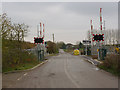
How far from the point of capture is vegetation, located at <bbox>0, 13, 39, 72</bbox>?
15.8 m

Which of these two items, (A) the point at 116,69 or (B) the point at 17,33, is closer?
(A) the point at 116,69

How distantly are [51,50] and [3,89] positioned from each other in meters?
61.1

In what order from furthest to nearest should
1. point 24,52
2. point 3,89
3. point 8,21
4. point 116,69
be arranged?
point 24,52, point 8,21, point 116,69, point 3,89

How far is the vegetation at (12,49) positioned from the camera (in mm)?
15806

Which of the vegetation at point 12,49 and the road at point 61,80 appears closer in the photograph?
the road at point 61,80

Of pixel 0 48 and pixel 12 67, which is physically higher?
pixel 0 48

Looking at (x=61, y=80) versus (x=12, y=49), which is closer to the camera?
(x=61, y=80)

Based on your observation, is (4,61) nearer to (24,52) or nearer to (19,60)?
(19,60)

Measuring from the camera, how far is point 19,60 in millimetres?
18906

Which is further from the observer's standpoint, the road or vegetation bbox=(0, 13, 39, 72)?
vegetation bbox=(0, 13, 39, 72)

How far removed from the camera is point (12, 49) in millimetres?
17281

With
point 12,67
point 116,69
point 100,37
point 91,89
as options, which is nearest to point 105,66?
point 116,69

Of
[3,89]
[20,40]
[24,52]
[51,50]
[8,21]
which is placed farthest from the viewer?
[51,50]

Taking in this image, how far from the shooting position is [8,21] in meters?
18.9
